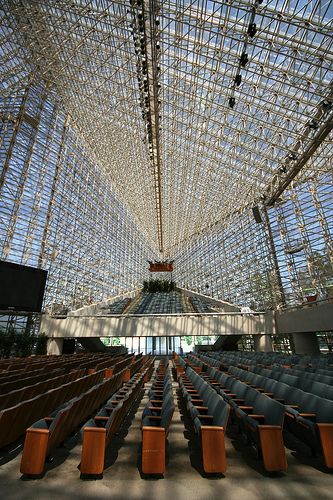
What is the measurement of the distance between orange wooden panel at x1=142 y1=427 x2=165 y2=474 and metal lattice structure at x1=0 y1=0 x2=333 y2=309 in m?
13.7

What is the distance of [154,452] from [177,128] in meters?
21.5

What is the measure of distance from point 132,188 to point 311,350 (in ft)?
92.1

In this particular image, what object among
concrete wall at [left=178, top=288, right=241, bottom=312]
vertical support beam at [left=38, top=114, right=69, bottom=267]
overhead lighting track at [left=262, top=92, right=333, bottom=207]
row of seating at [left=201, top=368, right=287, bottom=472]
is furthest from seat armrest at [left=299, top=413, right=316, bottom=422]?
vertical support beam at [left=38, top=114, right=69, bottom=267]

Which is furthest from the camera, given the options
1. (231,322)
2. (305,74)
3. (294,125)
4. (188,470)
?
(231,322)

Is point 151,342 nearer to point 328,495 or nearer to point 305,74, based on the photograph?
point 305,74

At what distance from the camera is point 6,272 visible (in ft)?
47.5

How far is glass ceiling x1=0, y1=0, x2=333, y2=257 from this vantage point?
1188 cm

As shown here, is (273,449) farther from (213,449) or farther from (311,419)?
(311,419)

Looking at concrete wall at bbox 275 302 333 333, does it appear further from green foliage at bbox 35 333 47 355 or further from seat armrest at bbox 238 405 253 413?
green foliage at bbox 35 333 47 355

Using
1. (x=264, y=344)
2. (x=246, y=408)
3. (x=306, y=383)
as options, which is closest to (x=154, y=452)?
(x=246, y=408)

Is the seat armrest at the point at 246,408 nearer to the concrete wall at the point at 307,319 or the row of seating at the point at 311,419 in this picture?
the row of seating at the point at 311,419

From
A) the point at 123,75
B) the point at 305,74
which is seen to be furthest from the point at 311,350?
the point at 123,75

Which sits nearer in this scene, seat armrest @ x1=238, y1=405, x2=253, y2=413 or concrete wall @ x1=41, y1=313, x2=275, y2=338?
seat armrest @ x1=238, y1=405, x2=253, y2=413

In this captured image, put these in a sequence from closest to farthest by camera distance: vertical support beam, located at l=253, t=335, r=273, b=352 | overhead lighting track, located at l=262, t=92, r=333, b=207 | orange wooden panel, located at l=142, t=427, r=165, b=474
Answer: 1. orange wooden panel, located at l=142, t=427, r=165, b=474
2. overhead lighting track, located at l=262, t=92, r=333, b=207
3. vertical support beam, located at l=253, t=335, r=273, b=352
